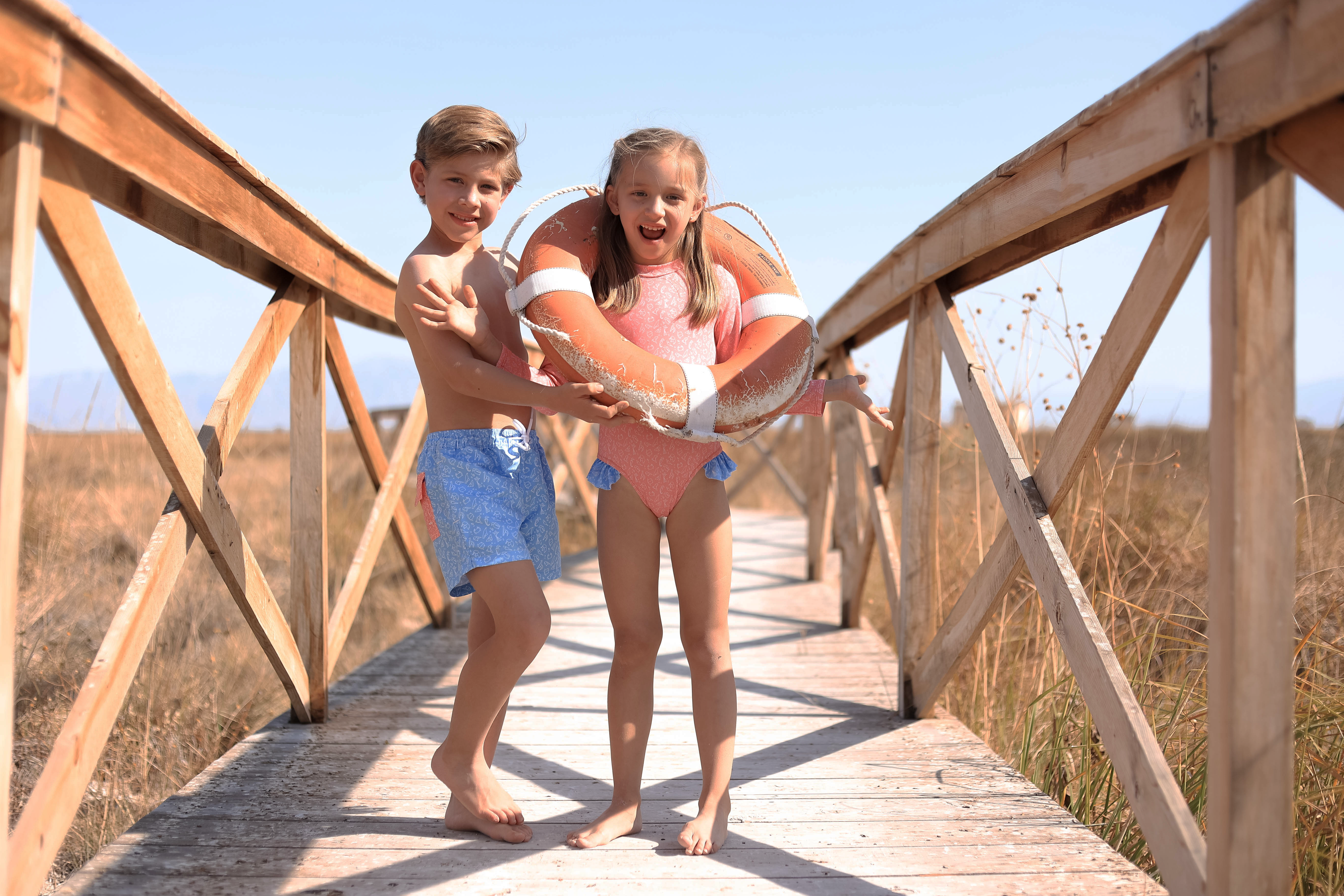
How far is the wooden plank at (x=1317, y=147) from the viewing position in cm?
107

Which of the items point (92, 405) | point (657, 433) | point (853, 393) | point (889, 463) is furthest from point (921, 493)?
point (92, 405)

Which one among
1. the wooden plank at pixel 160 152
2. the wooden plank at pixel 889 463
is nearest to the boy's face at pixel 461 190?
the wooden plank at pixel 160 152

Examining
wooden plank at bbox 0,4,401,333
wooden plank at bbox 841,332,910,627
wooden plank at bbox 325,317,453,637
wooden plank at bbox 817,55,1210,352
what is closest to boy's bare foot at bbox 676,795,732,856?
wooden plank at bbox 841,332,910,627

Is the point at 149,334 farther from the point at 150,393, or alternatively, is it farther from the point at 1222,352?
the point at 1222,352

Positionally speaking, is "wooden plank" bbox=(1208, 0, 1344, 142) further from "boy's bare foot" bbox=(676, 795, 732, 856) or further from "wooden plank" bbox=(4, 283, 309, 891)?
"wooden plank" bbox=(4, 283, 309, 891)

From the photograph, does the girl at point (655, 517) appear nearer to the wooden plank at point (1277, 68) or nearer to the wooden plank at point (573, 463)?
the wooden plank at point (1277, 68)

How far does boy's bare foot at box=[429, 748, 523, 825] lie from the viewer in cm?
173

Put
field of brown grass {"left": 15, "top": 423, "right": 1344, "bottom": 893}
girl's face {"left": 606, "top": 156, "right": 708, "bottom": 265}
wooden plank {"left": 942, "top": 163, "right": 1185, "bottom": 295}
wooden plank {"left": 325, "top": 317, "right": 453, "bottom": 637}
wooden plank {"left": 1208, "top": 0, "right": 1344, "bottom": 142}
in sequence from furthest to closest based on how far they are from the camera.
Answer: wooden plank {"left": 325, "top": 317, "right": 453, "bottom": 637}
field of brown grass {"left": 15, "top": 423, "right": 1344, "bottom": 893}
girl's face {"left": 606, "top": 156, "right": 708, "bottom": 265}
wooden plank {"left": 942, "top": 163, "right": 1185, "bottom": 295}
wooden plank {"left": 1208, "top": 0, "right": 1344, "bottom": 142}

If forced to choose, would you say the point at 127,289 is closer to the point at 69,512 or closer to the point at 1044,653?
the point at 1044,653

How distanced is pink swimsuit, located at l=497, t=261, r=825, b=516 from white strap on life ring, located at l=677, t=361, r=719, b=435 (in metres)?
0.07

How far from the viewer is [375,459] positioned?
293cm

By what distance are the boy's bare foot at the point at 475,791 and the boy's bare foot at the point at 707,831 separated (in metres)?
0.32

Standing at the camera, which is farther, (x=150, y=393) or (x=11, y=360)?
(x=150, y=393)

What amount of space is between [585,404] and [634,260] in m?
0.34
